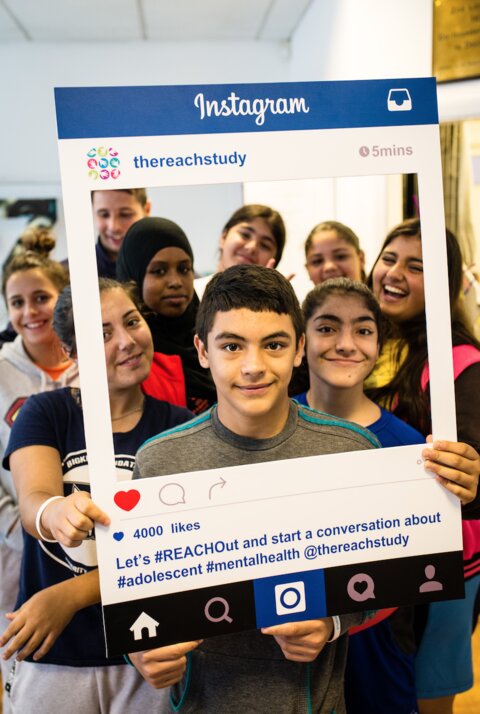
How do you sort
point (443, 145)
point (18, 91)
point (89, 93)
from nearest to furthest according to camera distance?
point (89, 93) → point (443, 145) → point (18, 91)

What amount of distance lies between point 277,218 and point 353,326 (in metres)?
0.27

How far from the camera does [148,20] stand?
315cm

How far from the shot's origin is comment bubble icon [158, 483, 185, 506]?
82cm

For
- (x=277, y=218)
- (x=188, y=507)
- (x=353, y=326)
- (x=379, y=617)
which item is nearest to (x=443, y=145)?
(x=277, y=218)

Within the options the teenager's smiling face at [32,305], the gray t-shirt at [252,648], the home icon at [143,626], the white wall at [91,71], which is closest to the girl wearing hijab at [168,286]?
the gray t-shirt at [252,648]

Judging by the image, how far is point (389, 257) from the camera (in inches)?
36.8

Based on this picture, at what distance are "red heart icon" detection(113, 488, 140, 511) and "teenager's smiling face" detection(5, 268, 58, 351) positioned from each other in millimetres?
801

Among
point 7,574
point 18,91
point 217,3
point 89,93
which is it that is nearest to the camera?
point 89,93

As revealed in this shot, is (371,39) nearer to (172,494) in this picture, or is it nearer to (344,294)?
(344,294)

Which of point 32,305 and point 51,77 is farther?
point 51,77

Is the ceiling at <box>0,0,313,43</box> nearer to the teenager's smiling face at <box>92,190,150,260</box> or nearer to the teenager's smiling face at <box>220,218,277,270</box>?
the teenager's smiling face at <box>92,190,150,260</box>

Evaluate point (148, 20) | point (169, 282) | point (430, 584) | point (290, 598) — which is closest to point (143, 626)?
point (290, 598)

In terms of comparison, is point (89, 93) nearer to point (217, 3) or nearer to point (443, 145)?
point (443, 145)

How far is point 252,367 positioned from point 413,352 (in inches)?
11.8
